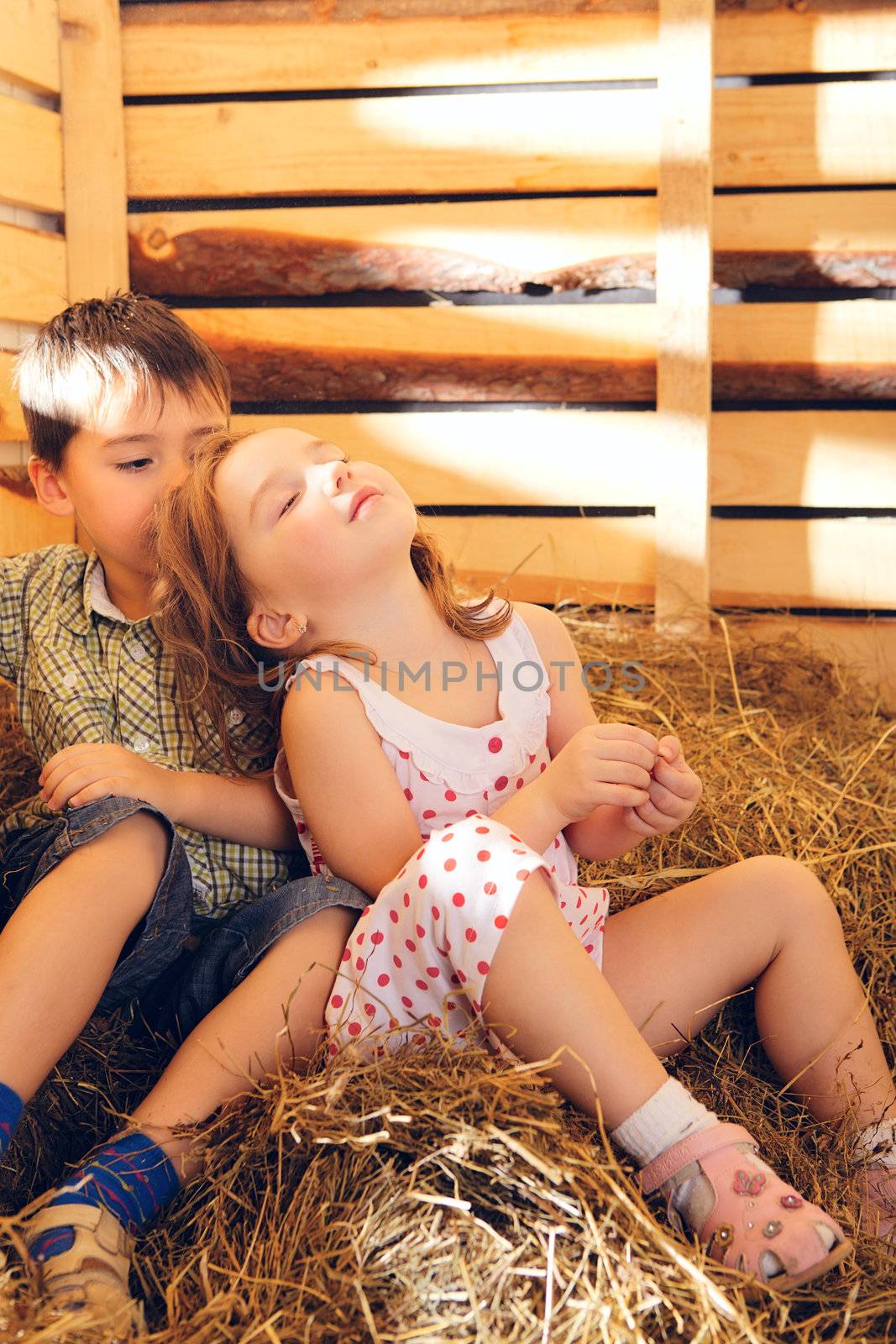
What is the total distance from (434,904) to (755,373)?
166 centimetres

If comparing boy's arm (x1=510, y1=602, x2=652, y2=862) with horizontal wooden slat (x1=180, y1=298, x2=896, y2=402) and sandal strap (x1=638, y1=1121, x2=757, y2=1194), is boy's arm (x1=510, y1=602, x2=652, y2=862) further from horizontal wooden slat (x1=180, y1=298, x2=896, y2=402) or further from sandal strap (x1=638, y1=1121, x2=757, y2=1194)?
horizontal wooden slat (x1=180, y1=298, x2=896, y2=402)

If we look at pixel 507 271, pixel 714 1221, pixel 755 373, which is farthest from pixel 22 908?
pixel 755 373

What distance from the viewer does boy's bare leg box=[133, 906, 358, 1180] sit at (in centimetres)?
127

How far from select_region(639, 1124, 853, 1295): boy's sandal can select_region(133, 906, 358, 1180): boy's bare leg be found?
38 cm

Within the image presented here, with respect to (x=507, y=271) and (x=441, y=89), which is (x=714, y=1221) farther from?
(x=441, y=89)

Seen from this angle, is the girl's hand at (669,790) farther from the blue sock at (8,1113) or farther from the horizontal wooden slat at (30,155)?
the horizontal wooden slat at (30,155)

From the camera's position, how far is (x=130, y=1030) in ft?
4.99

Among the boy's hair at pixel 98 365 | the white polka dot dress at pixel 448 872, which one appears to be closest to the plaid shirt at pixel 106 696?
the white polka dot dress at pixel 448 872

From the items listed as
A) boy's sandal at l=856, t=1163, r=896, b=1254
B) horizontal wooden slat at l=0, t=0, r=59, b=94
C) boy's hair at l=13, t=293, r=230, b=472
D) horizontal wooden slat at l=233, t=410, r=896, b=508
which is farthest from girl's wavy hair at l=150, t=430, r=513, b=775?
horizontal wooden slat at l=0, t=0, r=59, b=94

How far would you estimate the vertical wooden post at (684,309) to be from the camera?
2.34 metres

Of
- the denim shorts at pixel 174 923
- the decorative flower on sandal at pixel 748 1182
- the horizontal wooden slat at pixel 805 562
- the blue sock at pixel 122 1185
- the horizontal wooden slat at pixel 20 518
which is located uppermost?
the horizontal wooden slat at pixel 20 518

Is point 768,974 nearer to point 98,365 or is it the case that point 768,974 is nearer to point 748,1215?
point 748,1215

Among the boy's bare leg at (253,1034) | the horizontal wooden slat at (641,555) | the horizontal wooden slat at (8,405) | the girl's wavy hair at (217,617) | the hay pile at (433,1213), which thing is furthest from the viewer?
the horizontal wooden slat at (641,555)

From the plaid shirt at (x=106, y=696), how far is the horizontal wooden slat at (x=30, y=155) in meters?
1.04
